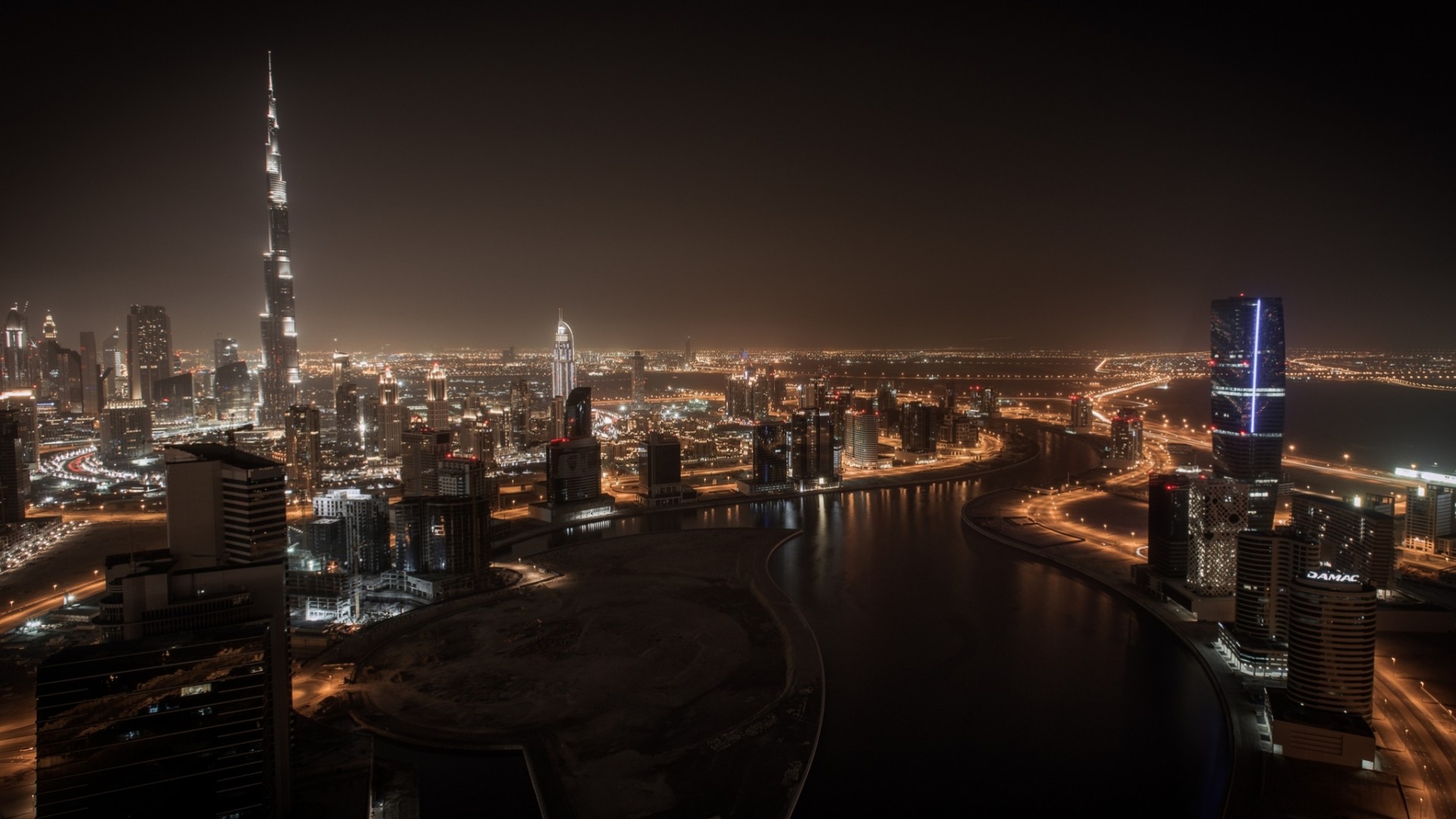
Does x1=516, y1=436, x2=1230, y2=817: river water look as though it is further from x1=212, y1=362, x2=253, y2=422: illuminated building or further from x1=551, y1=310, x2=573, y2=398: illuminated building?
x1=212, y1=362, x2=253, y2=422: illuminated building

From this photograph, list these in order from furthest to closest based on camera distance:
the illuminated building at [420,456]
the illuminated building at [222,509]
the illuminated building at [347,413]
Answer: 1. the illuminated building at [347,413]
2. the illuminated building at [420,456]
3. the illuminated building at [222,509]

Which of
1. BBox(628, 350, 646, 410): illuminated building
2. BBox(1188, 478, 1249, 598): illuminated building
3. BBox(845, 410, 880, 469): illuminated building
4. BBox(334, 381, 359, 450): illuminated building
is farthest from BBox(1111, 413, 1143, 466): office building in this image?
BBox(334, 381, 359, 450): illuminated building

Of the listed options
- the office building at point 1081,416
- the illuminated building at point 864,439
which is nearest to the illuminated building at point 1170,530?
the illuminated building at point 864,439

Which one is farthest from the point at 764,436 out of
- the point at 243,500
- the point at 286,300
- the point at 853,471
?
the point at 286,300

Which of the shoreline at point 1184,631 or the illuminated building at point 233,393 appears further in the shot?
the illuminated building at point 233,393

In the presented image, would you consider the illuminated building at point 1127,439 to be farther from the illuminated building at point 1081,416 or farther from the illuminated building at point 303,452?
the illuminated building at point 303,452

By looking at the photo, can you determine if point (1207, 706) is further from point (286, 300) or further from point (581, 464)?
point (286, 300)
